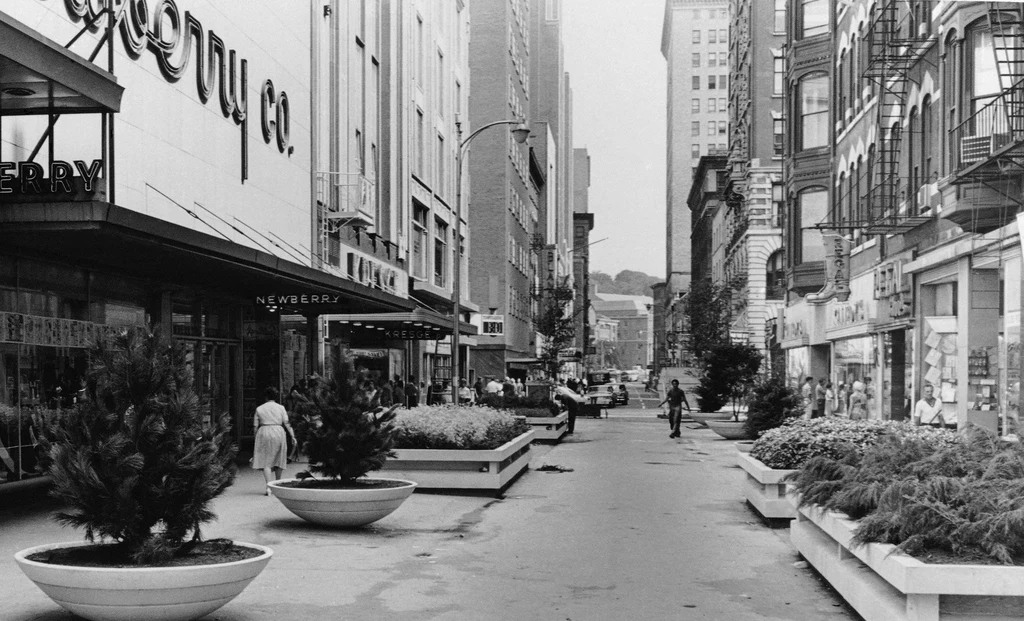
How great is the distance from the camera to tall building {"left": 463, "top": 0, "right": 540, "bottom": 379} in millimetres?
72688

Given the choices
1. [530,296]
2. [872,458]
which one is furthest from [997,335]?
[530,296]

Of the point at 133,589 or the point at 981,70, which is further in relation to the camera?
the point at 981,70

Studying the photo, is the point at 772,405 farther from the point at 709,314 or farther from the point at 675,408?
the point at 709,314

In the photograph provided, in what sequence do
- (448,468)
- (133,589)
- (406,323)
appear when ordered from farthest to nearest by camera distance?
(406,323) < (448,468) < (133,589)

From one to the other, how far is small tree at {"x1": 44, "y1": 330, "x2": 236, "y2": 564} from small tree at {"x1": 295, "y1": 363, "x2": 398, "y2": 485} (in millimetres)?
4751

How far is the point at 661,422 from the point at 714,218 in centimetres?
5006

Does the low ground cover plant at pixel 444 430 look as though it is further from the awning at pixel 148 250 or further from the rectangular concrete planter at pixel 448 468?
the awning at pixel 148 250

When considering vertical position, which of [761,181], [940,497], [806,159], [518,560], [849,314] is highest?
[761,181]

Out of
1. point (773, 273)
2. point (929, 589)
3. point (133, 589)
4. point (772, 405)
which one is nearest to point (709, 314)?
point (773, 273)

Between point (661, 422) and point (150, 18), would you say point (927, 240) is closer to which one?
point (150, 18)

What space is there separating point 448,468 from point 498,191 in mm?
58363

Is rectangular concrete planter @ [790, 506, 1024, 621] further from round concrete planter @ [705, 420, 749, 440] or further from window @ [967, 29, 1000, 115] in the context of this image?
round concrete planter @ [705, 420, 749, 440]

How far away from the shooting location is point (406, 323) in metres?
36.3

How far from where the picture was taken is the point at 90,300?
719 inches
